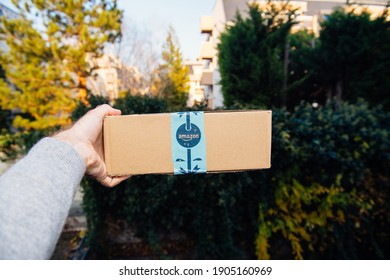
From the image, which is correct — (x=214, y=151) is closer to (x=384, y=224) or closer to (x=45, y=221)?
(x=45, y=221)

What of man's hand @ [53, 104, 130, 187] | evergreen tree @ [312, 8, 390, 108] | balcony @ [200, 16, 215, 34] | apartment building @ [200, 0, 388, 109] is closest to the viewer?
man's hand @ [53, 104, 130, 187]

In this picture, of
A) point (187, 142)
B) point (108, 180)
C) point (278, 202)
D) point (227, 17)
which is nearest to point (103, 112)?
point (108, 180)

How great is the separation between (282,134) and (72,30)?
10771mm

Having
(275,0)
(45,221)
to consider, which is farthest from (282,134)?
(275,0)

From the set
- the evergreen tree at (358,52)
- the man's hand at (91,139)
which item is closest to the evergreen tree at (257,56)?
the evergreen tree at (358,52)

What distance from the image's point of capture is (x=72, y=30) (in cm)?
990

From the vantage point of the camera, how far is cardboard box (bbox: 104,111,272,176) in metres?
1.23

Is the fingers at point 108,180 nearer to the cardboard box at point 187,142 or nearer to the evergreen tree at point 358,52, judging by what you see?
the cardboard box at point 187,142

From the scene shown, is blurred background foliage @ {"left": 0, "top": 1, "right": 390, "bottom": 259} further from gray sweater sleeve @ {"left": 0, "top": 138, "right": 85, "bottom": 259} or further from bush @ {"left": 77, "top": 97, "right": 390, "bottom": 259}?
gray sweater sleeve @ {"left": 0, "top": 138, "right": 85, "bottom": 259}

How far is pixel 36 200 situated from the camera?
743mm

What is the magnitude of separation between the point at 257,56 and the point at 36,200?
5477 mm

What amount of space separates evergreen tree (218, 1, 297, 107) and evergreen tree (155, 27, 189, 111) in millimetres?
9491

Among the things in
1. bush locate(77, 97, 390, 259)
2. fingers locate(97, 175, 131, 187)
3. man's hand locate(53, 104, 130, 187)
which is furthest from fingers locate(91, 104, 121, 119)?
bush locate(77, 97, 390, 259)
